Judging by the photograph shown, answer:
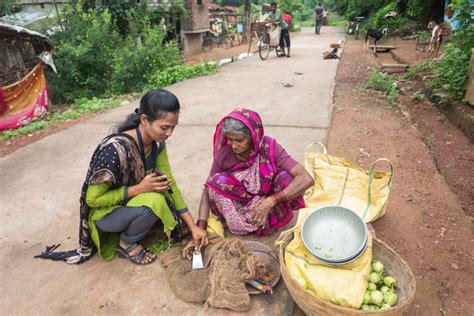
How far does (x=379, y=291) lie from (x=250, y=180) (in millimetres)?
1017

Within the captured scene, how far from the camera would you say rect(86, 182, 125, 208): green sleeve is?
2.07 meters

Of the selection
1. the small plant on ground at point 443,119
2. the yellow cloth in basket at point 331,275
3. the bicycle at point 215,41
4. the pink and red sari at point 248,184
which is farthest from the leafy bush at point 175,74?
the bicycle at point 215,41

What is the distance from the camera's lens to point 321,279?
1790mm

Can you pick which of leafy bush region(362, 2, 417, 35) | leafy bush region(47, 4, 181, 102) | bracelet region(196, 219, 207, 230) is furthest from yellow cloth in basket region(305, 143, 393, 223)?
leafy bush region(362, 2, 417, 35)

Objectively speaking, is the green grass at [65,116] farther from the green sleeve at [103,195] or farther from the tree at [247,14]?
the tree at [247,14]

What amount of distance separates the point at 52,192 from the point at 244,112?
2478mm

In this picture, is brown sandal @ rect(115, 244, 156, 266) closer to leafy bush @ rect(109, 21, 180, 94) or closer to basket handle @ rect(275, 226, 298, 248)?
basket handle @ rect(275, 226, 298, 248)

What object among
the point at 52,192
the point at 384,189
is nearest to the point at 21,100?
the point at 52,192

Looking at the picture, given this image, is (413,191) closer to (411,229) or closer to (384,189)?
(411,229)

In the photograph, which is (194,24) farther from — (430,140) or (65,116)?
(430,140)

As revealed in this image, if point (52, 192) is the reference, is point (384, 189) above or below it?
above

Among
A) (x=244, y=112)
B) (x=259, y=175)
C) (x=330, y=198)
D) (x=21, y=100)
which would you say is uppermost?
(x=244, y=112)

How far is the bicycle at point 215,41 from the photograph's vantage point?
19.2 metres

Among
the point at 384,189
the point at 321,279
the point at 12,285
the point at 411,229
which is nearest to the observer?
the point at 321,279
